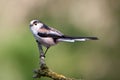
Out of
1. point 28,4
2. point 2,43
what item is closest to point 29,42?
point 2,43

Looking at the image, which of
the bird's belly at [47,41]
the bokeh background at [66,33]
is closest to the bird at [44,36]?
the bird's belly at [47,41]

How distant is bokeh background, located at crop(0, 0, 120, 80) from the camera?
1389 centimetres

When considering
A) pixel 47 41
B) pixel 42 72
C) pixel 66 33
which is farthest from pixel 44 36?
pixel 66 33

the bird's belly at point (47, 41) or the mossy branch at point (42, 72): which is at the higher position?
the bird's belly at point (47, 41)

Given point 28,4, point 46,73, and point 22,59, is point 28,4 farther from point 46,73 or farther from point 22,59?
point 46,73

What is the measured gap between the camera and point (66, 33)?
565 inches

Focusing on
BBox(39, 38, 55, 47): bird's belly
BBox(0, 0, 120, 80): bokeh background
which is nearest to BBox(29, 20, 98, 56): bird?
BBox(39, 38, 55, 47): bird's belly

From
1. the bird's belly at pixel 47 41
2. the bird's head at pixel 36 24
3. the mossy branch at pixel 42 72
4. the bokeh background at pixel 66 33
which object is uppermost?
the bird's head at pixel 36 24

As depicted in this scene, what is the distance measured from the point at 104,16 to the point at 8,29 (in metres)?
2.90

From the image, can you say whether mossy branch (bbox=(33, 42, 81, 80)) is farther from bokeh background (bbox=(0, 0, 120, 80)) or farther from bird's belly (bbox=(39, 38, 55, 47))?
bokeh background (bbox=(0, 0, 120, 80))

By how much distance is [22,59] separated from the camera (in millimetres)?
14141

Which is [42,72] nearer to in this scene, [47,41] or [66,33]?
[47,41]

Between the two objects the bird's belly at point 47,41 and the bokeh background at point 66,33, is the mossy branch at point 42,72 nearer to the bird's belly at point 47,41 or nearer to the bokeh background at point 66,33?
the bird's belly at point 47,41

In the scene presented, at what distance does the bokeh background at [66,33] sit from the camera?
13.9m
